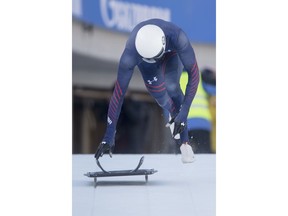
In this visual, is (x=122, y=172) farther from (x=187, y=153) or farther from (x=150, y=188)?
(x=187, y=153)

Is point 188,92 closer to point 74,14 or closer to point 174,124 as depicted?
point 174,124

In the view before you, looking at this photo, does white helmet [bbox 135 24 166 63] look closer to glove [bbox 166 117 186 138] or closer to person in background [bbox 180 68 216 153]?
person in background [bbox 180 68 216 153]

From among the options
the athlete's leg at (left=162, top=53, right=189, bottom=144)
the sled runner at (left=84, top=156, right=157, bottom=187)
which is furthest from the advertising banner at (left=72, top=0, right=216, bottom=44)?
the sled runner at (left=84, top=156, right=157, bottom=187)

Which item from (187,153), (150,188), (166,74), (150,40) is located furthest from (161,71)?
(150,188)

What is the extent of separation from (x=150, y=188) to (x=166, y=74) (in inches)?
20.2

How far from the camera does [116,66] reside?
5.02 metres

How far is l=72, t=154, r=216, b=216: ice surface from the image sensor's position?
498 centimetres

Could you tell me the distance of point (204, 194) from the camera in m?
5.02

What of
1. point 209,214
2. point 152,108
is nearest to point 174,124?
point 152,108

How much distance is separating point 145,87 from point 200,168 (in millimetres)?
436

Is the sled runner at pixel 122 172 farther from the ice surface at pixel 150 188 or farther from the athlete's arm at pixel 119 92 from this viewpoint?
the athlete's arm at pixel 119 92

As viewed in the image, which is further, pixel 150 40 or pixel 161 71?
pixel 161 71

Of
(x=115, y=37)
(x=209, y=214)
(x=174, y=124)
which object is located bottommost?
(x=209, y=214)

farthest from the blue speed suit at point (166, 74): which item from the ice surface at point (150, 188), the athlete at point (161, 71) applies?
the ice surface at point (150, 188)
